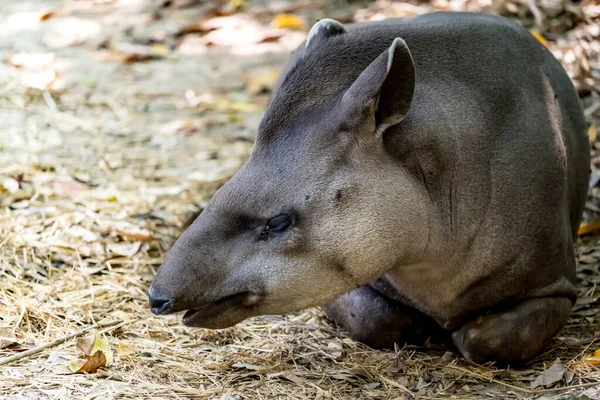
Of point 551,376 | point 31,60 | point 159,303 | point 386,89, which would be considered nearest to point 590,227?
point 551,376

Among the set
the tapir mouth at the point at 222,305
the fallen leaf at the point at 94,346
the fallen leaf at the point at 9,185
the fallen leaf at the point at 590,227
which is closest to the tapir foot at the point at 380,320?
the tapir mouth at the point at 222,305

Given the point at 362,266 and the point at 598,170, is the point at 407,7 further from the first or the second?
the point at 362,266

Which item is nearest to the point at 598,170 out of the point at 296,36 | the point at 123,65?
the point at 296,36

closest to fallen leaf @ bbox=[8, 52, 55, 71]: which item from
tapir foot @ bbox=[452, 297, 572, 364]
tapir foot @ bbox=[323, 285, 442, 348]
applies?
tapir foot @ bbox=[323, 285, 442, 348]

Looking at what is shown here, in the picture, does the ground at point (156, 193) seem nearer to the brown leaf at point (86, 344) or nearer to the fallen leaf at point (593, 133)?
the brown leaf at point (86, 344)

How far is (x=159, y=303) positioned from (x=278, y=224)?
552 mm

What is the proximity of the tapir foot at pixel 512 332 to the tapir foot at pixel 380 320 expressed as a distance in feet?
0.82

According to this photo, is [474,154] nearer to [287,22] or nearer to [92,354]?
[92,354]

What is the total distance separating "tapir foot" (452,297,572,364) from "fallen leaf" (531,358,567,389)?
0.17 meters

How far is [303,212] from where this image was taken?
148 inches

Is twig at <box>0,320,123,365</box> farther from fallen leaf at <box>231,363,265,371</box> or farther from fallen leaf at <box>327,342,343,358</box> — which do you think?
fallen leaf at <box>327,342,343,358</box>

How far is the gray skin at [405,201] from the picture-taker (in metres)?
3.77

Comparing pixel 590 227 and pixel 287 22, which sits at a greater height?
pixel 590 227

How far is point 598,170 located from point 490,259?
229cm
